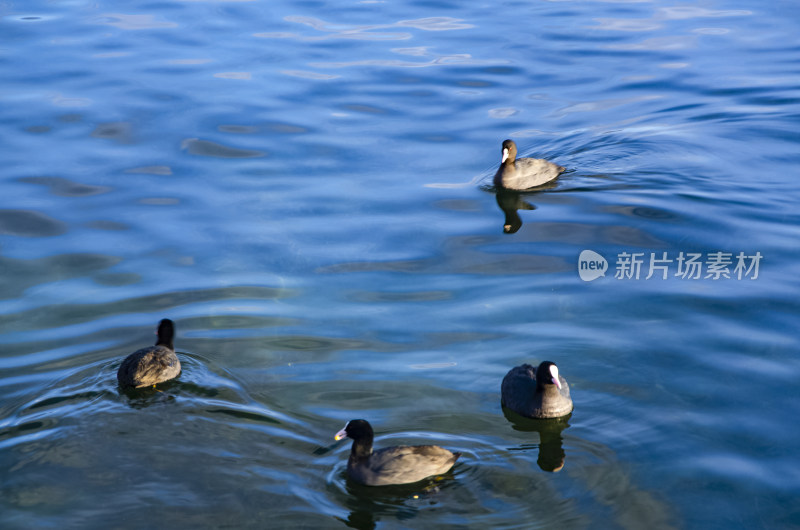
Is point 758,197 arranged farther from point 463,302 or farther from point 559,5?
point 559,5

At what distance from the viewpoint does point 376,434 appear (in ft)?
32.7

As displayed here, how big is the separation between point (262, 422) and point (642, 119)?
1264 centimetres

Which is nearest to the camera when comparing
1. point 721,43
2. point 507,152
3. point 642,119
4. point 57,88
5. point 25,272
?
point 25,272

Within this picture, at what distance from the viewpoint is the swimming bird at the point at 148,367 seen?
10453mm

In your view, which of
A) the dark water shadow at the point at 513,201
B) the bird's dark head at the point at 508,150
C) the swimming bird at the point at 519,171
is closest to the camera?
the dark water shadow at the point at 513,201

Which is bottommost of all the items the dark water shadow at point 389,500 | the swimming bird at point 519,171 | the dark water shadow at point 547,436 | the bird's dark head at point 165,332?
the dark water shadow at point 389,500

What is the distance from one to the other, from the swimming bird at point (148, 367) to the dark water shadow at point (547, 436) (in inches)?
153

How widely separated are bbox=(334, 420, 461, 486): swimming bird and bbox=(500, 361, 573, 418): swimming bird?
1337 millimetres

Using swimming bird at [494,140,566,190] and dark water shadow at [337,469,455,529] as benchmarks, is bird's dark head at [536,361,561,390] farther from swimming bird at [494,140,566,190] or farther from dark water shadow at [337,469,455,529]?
swimming bird at [494,140,566,190]

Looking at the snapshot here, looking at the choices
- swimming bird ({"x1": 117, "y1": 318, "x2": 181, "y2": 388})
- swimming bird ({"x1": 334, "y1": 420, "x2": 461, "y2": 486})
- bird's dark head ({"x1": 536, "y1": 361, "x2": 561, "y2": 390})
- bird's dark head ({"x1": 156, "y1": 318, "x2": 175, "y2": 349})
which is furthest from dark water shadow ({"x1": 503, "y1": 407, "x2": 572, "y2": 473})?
bird's dark head ({"x1": 156, "y1": 318, "x2": 175, "y2": 349})

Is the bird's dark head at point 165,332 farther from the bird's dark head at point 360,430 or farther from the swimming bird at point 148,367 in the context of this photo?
the bird's dark head at point 360,430

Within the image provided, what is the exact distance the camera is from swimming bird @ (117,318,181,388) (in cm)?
1045

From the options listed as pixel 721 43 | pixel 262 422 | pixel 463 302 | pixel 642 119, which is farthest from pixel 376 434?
pixel 721 43

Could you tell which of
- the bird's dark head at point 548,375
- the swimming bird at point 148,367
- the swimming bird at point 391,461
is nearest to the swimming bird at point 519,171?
the bird's dark head at point 548,375
